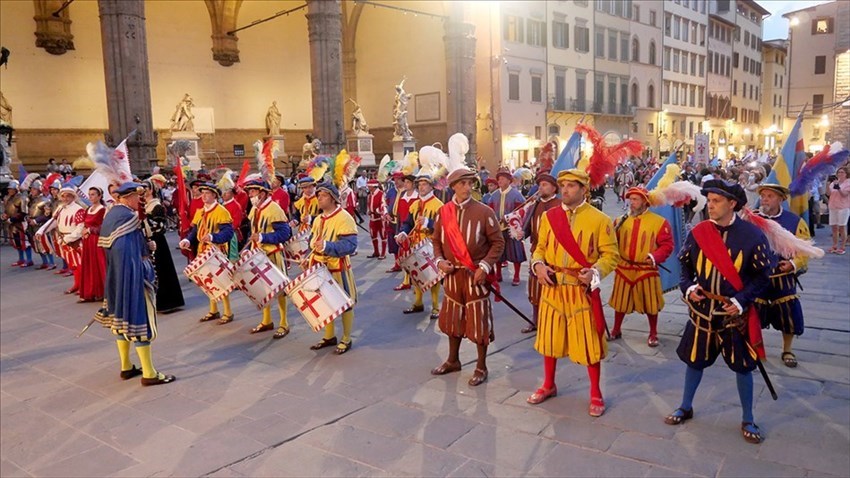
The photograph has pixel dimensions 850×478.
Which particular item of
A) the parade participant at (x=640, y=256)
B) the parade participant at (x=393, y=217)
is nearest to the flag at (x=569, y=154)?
the parade participant at (x=640, y=256)

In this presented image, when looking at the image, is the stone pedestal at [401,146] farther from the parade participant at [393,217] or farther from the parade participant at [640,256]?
the parade participant at [640,256]

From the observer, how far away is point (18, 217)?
12820 millimetres

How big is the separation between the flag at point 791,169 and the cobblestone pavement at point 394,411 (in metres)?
1.46

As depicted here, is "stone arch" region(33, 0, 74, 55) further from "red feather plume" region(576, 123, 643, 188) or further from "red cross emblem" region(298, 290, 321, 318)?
"red feather plume" region(576, 123, 643, 188)

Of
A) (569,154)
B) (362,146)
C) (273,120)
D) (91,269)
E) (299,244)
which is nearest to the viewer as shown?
(569,154)

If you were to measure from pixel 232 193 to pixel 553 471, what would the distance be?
6199 mm

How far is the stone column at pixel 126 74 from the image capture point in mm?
18531

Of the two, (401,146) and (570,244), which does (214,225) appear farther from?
(401,146)

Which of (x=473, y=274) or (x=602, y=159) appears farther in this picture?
(x=602, y=159)

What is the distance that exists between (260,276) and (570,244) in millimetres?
3768

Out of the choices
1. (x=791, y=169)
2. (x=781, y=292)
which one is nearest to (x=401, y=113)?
(x=791, y=169)

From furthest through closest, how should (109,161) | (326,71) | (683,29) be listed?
(683,29), (326,71), (109,161)

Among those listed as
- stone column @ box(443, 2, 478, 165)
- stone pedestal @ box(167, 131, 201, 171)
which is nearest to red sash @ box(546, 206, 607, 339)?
stone pedestal @ box(167, 131, 201, 171)

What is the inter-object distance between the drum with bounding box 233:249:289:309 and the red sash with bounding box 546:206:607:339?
3444 millimetres
